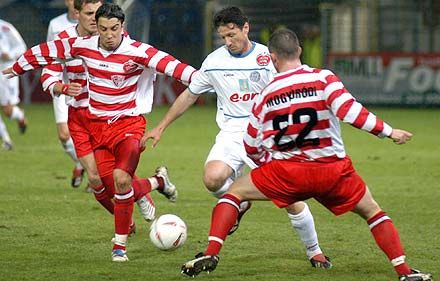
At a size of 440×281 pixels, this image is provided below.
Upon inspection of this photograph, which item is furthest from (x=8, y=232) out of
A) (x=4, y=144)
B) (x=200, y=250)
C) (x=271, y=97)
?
(x=4, y=144)

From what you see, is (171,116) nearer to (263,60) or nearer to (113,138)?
(113,138)

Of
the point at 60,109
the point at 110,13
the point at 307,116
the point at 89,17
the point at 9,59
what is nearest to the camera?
the point at 307,116

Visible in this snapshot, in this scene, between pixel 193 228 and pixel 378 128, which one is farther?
pixel 193 228

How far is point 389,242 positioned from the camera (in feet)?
25.1

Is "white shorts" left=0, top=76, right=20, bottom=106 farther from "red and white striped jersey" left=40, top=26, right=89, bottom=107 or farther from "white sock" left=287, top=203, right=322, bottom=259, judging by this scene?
"white sock" left=287, top=203, right=322, bottom=259

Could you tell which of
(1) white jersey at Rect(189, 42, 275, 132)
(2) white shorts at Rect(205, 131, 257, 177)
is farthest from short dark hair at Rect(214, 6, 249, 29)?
(2) white shorts at Rect(205, 131, 257, 177)

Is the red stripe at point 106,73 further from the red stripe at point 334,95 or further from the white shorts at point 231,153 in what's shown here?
the red stripe at point 334,95

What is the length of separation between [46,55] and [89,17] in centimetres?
60

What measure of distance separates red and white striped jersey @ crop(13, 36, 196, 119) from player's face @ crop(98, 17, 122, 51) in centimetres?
10

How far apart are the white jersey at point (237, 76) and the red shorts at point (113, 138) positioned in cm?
62

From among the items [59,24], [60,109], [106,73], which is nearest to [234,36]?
[106,73]

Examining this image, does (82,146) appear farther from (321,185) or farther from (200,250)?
(321,185)

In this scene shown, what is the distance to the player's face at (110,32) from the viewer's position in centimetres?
903

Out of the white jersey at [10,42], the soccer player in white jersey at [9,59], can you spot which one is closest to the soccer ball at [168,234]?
the soccer player in white jersey at [9,59]
